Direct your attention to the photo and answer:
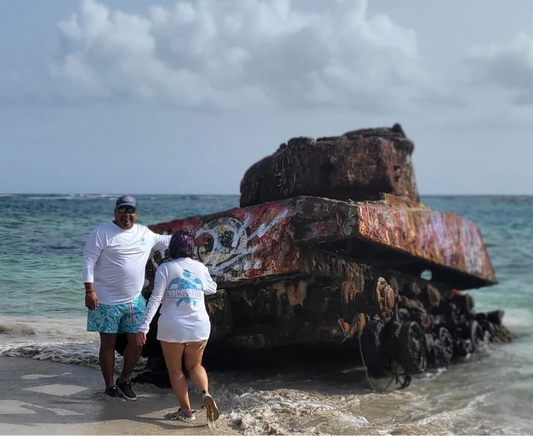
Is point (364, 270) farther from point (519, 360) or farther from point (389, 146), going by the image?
point (519, 360)

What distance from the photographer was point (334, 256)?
564 cm

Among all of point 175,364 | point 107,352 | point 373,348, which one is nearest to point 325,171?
point 373,348

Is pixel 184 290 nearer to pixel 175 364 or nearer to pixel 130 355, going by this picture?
pixel 175 364

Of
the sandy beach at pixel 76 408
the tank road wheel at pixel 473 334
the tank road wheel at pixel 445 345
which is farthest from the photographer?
the tank road wheel at pixel 473 334

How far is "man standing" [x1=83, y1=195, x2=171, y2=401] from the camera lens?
4500mm

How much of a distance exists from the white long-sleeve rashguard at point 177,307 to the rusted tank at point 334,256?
121cm

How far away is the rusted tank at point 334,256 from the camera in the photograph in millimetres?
5348

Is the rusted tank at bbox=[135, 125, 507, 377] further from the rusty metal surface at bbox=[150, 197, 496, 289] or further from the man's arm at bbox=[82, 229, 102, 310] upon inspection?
the man's arm at bbox=[82, 229, 102, 310]

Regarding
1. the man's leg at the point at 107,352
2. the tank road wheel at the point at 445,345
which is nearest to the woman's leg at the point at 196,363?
the man's leg at the point at 107,352

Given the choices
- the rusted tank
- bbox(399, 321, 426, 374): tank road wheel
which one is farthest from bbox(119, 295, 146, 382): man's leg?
bbox(399, 321, 426, 374): tank road wheel

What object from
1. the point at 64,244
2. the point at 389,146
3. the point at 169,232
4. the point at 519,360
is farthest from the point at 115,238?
the point at 519,360

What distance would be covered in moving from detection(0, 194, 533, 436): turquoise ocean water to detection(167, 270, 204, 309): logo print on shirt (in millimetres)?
891

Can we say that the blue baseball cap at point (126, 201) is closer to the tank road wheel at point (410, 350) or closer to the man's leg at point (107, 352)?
the man's leg at point (107, 352)

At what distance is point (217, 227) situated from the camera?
5.55m
